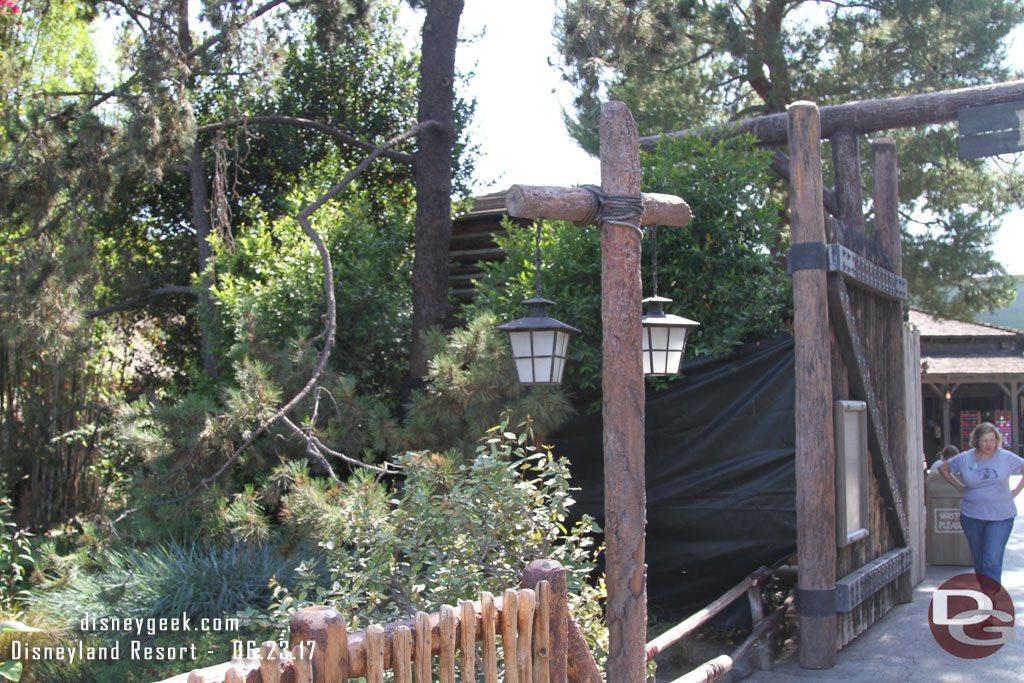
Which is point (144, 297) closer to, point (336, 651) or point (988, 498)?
point (988, 498)

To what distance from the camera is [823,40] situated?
11742mm

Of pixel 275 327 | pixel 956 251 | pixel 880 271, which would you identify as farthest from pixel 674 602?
pixel 956 251

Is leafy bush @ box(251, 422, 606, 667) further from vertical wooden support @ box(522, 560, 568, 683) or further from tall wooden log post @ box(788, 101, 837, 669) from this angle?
tall wooden log post @ box(788, 101, 837, 669)

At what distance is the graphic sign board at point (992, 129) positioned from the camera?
6344 millimetres

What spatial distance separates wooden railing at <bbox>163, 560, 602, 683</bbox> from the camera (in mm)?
2260

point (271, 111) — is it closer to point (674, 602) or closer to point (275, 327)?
point (275, 327)

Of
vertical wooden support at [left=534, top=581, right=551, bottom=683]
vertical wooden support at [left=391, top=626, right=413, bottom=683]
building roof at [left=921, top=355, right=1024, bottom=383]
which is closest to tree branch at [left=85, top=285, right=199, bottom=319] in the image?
vertical wooden support at [left=534, top=581, right=551, bottom=683]

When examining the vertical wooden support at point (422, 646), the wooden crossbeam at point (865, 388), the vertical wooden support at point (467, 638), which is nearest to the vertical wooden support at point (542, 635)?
the vertical wooden support at point (467, 638)

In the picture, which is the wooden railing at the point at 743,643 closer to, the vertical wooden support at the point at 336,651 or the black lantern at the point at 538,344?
the black lantern at the point at 538,344

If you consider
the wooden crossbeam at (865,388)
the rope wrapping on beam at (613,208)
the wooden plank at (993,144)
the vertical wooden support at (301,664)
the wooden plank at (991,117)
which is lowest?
the vertical wooden support at (301,664)

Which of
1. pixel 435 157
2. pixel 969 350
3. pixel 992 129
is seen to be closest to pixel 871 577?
pixel 992 129

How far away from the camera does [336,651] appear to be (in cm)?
232

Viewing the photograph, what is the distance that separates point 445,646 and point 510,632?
31 centimetres

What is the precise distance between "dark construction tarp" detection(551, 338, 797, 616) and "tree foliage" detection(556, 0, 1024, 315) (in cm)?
476
